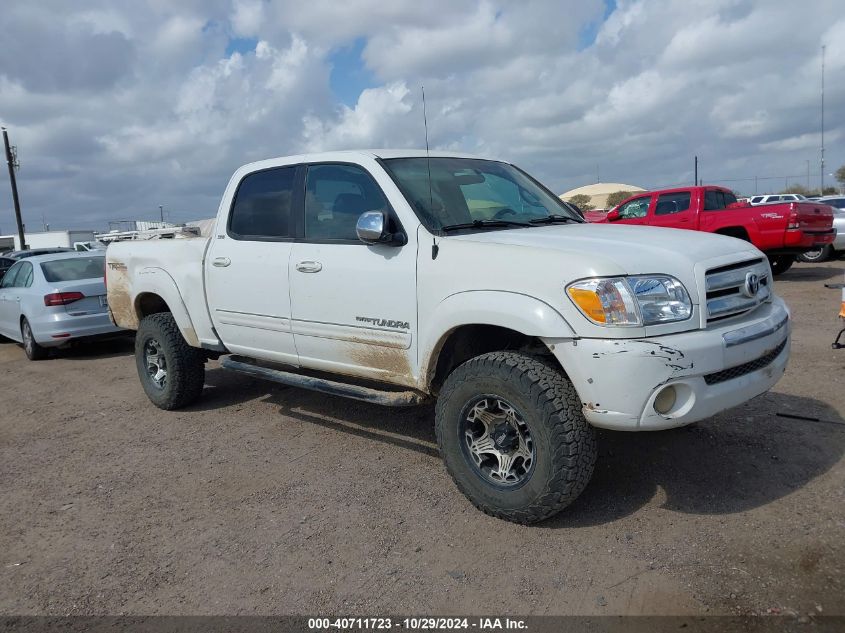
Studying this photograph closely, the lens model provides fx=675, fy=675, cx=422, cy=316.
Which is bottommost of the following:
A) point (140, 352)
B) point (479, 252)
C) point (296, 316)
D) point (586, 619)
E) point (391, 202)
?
point (586, 619)

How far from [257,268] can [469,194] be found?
1.62 m

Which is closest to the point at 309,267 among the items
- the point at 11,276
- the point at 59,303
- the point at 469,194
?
the point at 469,194

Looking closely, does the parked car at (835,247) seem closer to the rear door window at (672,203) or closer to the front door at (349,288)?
the rear door window at (672,203)

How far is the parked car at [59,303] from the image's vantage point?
357 inches

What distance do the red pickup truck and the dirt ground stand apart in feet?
24.3

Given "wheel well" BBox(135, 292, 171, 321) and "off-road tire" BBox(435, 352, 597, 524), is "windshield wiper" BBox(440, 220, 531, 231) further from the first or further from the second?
"wheel well" BBox(135, 292, 171, 321)

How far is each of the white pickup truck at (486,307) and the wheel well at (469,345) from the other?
0.03ft

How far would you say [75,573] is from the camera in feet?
11.1

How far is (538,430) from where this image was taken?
3316 mm

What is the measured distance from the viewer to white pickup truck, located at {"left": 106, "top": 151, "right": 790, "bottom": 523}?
10.4ft

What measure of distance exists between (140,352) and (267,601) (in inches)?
152

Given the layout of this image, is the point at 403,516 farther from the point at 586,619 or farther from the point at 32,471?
the point at 32,471

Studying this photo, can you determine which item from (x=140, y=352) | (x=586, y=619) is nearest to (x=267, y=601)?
(x=586, y=619)

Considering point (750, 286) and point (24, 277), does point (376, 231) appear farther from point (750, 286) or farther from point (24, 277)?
point (24, 277)
